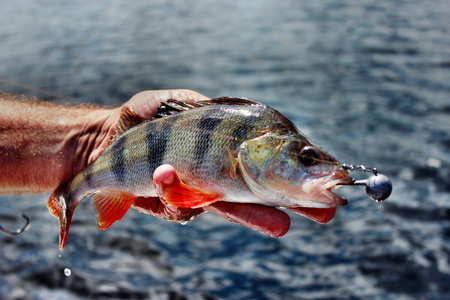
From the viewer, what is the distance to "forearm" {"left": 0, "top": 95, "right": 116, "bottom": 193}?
4449 millimetres

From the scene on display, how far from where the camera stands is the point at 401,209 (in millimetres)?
6898

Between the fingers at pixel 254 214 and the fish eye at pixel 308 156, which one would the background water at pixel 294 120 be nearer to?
the fingers at pixel 254 214

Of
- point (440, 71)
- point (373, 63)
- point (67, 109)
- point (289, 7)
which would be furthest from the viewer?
point (289, 7)

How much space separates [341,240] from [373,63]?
32.1 feet

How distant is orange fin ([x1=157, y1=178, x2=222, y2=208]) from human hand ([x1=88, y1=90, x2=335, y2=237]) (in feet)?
0.16

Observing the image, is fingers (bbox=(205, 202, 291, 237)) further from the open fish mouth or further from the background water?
the background water

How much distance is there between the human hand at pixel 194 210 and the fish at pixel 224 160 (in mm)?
157

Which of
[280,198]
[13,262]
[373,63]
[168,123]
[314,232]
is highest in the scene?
[168,123]

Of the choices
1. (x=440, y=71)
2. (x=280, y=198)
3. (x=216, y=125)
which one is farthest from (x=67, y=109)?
(x=440, y=71)

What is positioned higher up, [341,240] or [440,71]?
[440,71]

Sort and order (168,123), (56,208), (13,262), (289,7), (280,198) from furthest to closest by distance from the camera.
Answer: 1. (289,7)
2. (13,262)
3. (56,208)
4. (168,123)
5. (280,198)

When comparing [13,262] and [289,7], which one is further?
[289,7]

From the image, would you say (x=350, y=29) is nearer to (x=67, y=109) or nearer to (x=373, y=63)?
(x=373, y=63)

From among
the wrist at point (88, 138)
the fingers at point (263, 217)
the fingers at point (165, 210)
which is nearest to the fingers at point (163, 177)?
the fingers at point (263, 217)
